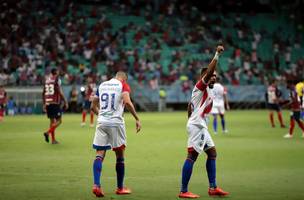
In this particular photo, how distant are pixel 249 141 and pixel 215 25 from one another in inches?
1282

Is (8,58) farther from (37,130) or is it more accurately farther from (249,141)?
(249,141)

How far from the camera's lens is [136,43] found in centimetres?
4909

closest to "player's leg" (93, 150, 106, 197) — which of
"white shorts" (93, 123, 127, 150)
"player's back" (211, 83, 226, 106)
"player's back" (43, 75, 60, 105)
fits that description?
"white shorts" (93, 123, 127, 150)

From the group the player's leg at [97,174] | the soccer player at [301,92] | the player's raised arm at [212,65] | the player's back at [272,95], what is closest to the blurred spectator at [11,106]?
the player's back at [272,95]

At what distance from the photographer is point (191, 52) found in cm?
5022

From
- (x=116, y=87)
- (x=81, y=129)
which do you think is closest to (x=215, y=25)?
(x=81, y=129)

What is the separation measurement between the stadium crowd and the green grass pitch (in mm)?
18525

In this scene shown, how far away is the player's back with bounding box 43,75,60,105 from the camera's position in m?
21.4

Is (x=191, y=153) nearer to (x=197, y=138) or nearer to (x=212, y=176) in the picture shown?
(x=197, y=138)

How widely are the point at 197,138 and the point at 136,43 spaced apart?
38.2 m

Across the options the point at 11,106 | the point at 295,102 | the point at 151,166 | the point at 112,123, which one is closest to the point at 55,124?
the point at 151,166

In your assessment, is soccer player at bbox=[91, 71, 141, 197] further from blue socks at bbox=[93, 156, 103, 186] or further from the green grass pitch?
the green grass pitch

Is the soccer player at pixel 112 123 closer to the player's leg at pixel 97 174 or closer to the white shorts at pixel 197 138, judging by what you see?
the player's leg at pixel 97 174

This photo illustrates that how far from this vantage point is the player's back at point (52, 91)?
21.4 metres
